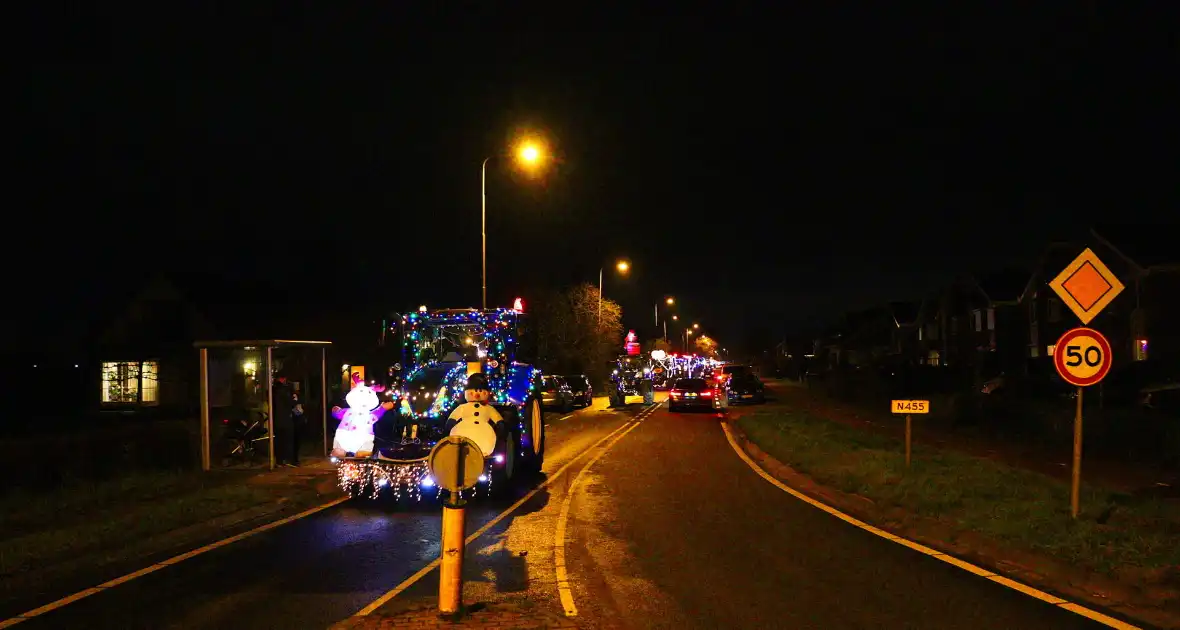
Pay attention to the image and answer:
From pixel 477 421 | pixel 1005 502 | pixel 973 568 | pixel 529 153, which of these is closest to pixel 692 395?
A: pixel 529 153

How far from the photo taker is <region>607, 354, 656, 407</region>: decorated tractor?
42.8 meters

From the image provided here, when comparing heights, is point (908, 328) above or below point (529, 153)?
below

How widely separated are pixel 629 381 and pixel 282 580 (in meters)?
48.2

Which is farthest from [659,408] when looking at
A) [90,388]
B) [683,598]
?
[683,598]

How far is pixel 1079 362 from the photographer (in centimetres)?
1024

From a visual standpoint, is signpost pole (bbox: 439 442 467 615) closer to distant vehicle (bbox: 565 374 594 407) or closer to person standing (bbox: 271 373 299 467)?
person standing (bbox: 271 373 299 467)

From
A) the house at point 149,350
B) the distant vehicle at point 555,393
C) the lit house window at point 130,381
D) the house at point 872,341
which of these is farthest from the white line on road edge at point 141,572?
the house at point 872,341

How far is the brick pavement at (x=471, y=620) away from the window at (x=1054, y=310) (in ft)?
155

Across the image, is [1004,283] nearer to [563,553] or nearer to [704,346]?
[563,553]

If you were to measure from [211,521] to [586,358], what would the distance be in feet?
137

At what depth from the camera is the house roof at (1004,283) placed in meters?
55.2

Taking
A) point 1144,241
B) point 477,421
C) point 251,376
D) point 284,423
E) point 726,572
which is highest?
point 1144,241

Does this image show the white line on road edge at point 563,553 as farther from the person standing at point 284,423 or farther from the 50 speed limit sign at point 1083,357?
the 50 speed limit sign at point 1083,357

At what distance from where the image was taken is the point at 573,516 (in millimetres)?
12062
